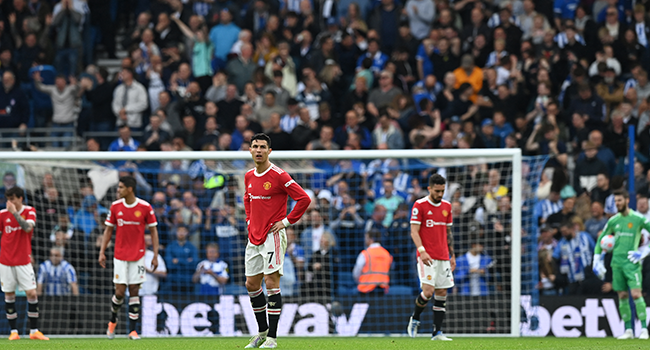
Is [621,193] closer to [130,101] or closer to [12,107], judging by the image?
[130,101]

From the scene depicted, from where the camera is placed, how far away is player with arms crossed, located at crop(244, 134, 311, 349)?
375 inches

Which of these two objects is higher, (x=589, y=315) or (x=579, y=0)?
(x=579, y=0)

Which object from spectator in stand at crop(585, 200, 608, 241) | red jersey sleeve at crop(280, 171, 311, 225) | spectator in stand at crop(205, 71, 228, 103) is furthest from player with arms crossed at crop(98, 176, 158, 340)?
spectator in stand at crop(585, 200, 608, 241)

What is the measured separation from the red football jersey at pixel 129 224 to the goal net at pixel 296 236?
1.22 m

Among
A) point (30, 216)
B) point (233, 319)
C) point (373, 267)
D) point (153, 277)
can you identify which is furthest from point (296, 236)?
point (30, 216)

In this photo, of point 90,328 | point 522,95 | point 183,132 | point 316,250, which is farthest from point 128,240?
point 522,95

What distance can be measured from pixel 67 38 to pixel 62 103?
185 cm

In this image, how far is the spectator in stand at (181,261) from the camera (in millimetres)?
14992

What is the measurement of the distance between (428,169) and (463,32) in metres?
4.59

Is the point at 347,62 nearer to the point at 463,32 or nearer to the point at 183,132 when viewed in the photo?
the point at 463,32

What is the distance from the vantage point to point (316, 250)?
49.3 ft

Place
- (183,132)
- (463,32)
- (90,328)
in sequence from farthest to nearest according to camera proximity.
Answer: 1. (463,32)
2. (183,132)
3. (90,328)

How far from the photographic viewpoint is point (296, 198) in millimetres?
9531

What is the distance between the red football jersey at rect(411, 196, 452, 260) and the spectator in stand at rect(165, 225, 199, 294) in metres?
4.47
